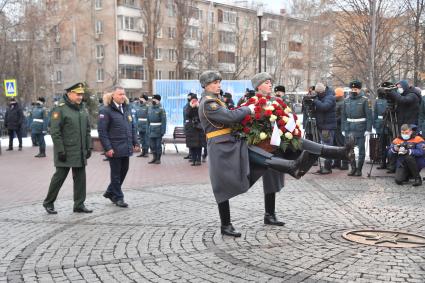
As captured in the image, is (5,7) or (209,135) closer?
(209,135)

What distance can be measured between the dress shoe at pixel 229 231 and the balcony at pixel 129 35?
49676mm

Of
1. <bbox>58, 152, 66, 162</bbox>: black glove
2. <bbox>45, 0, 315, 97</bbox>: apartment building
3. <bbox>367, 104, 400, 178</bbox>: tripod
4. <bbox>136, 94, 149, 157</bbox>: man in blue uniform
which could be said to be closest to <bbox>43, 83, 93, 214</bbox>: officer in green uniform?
<bbox>58, 152, 66, 162</bbox>: black glove

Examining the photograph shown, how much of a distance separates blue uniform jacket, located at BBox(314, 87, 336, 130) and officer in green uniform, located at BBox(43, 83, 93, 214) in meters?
6.03

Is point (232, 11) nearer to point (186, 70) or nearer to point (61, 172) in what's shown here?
point (186, 70)

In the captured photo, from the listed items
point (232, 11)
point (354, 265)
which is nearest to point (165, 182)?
point (354, 265)

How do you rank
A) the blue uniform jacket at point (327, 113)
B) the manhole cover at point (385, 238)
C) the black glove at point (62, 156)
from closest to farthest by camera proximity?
the manhole cover at point (385, 238) < the black glove at point (62, 156) < the blue uniform jacket at point (327, 113)

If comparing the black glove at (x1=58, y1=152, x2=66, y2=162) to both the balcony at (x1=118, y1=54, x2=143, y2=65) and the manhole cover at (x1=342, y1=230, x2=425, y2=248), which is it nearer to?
the manhole cover at (x1=342, y1=230, x2=425, y2=248)

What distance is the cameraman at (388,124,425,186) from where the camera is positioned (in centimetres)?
1053

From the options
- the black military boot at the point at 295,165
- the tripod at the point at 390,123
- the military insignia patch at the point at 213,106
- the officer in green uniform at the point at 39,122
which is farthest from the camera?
the officer in green uniform at the point at 39,122

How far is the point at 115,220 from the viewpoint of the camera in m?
7.76

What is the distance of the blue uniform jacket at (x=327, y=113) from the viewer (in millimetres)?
12500

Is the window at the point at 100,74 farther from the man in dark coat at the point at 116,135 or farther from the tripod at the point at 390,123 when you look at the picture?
the man in dark coat at the point at 116,135

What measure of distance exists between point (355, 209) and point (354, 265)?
2948 millimetres

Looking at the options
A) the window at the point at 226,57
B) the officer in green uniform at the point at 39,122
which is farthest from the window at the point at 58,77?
the officer in green uniform at the point at 39,122
